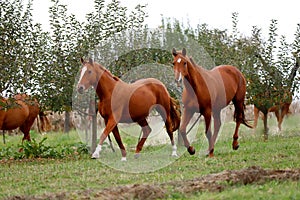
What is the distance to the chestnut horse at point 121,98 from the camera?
43.5 ft

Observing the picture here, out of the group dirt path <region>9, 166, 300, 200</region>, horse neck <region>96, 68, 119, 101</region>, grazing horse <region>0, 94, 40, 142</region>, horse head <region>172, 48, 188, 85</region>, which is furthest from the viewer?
grazing horse <region>0, 94, 40, 142</region>

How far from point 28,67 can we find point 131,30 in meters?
3.49

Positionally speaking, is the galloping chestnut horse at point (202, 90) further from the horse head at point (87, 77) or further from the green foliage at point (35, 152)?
the green foliage at point (35, 152)

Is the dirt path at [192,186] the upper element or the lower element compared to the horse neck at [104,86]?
lower

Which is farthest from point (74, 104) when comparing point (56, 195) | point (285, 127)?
point (285, 127)

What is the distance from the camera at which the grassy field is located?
795 cm

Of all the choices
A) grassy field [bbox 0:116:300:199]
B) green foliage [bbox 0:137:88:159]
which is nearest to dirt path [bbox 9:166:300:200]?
grassy field [bbox 0:116:300:199]

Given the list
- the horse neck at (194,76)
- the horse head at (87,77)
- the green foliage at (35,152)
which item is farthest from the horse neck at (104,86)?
the green foliage at (35,152)

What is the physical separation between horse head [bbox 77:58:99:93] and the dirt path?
4770 millimetres

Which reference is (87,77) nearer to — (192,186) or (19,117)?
(19,117)

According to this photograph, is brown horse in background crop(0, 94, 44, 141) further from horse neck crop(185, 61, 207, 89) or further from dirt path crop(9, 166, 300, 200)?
dirt path crop(9, 166, 300, 200)

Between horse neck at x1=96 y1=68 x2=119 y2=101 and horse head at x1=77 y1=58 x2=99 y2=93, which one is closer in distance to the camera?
horse head at x1=77 y1=58 x2=99 y2=93

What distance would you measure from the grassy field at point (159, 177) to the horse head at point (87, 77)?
64.0 inches

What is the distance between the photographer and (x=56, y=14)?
16.2 metres
